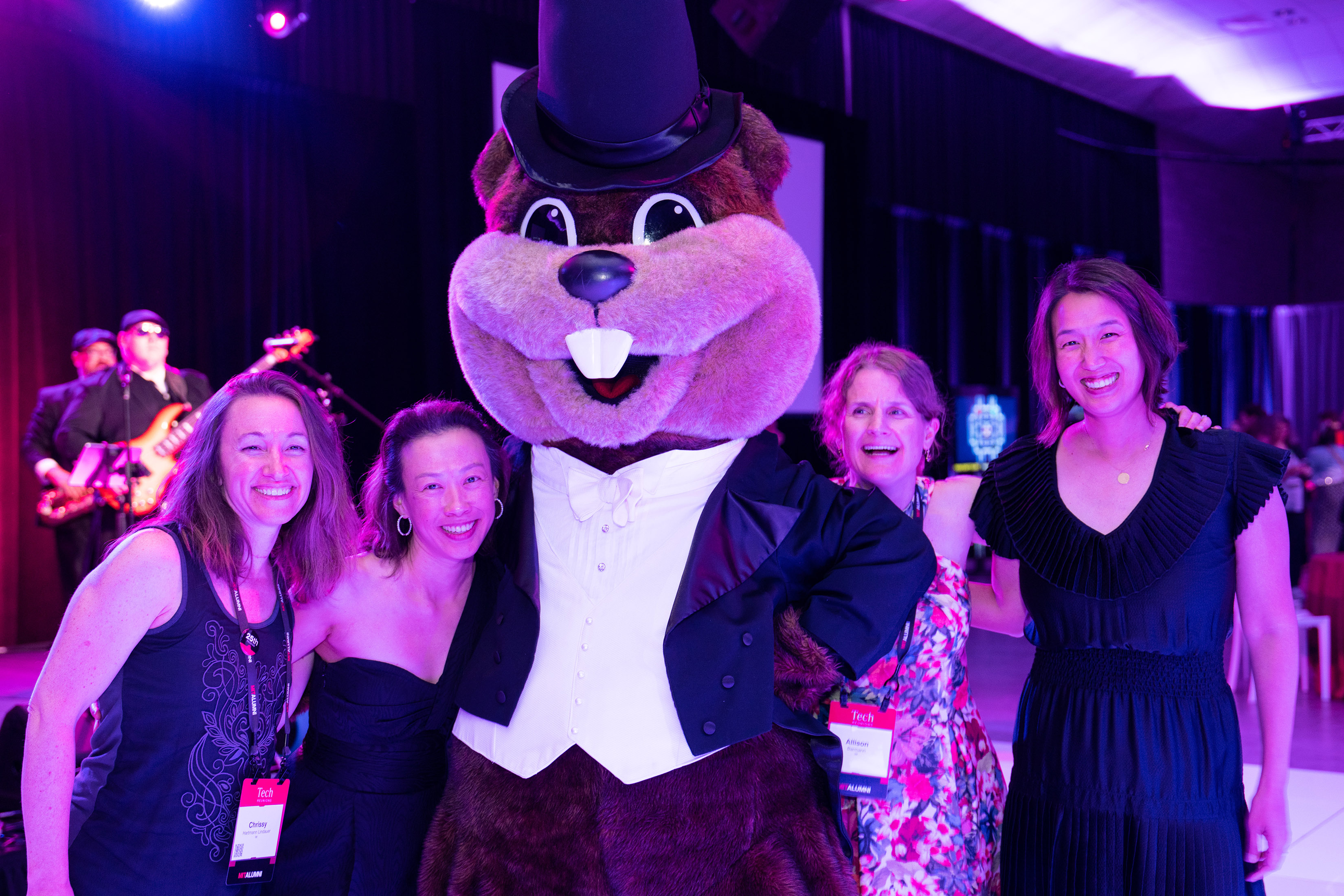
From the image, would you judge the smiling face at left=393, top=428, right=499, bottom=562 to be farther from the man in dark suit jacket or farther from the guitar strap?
the man in dark suit jacket

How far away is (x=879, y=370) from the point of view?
7.45ft

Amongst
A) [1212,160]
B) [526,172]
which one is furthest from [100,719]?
[1212,160]

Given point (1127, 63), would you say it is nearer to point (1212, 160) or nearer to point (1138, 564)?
point (1212, 160)

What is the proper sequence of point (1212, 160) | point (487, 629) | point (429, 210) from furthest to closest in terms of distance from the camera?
point (1212, 160), point (429, 210), point (487, 629)

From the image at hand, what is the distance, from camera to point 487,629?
182 cm

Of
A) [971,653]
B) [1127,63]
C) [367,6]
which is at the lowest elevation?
[971,653]

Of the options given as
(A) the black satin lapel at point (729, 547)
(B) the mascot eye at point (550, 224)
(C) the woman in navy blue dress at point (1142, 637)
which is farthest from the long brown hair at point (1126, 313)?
(B) the mascot eye at point (550, 224)

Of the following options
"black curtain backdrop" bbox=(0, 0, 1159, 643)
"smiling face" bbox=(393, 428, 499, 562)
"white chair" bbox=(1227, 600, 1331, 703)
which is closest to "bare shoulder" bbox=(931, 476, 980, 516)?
"smiling face" bbox=(393, 428, 499, 562)

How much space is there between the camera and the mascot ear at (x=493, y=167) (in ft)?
6.48

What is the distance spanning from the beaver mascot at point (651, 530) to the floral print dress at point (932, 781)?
139mm

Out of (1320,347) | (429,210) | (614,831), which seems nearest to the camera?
(614,831)

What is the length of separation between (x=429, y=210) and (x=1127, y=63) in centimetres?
792

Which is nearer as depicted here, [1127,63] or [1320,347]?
[1127,63]

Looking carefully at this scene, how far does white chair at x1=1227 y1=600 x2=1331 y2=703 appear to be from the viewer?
5.58 meters
